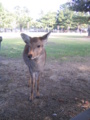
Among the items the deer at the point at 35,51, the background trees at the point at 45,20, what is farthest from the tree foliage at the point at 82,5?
the background trees at the point at 45,20

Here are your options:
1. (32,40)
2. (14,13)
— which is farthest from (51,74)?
(14,13)

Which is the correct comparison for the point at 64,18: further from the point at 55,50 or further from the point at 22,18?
the point at 55,50

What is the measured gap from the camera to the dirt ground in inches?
131

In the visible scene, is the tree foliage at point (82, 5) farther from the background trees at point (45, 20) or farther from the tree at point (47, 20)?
the tree at point (47, 20)

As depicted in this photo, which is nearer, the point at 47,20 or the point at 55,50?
the point at 55,50

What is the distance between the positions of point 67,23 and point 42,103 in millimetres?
53607

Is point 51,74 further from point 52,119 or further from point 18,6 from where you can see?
point 18,6

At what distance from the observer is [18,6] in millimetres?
56312

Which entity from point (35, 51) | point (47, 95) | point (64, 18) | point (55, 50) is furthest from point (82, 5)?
point (64, 18)

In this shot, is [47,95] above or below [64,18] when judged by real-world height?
below

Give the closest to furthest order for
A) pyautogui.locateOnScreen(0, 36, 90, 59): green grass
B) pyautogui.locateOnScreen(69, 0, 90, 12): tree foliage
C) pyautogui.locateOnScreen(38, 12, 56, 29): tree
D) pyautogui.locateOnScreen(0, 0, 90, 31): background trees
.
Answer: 1. pyautogui.locateOnScreen(0, 36, 90, 59): green grass
2. pyautogui.locateOnScreen(69, 0, 90, 12): tree foliage
3. pyautogui.locateOnScreen(0, 0, 90, 31): background trees
4. pyautogui.locateOnScreen(38, 12, 56, 29): tree

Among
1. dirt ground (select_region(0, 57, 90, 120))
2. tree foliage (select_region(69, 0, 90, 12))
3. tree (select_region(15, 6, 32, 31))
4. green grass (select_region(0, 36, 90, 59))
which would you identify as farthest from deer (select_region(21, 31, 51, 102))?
tree (select_region(15, 6, 32, 31))

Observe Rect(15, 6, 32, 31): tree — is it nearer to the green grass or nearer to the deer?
the green grass

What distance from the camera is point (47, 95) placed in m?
4.13
